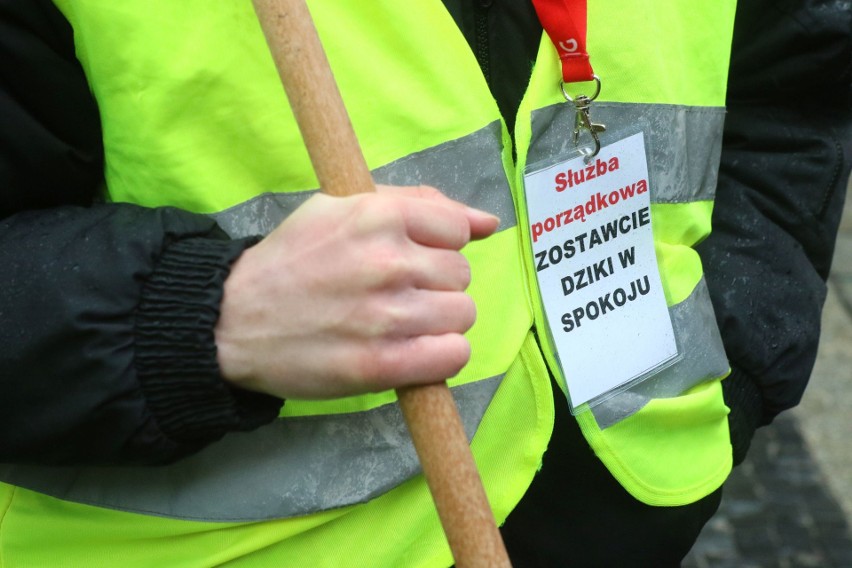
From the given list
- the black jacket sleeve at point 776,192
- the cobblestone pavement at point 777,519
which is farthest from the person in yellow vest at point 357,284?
the cobblestone pavement at point 777,519

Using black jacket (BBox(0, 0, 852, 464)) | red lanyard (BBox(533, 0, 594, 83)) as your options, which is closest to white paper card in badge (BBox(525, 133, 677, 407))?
red lanyard (BBox(533, 0, 594, 83))

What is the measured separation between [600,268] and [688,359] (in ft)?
0.73

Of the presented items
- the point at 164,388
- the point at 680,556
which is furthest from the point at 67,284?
the point at 680,556

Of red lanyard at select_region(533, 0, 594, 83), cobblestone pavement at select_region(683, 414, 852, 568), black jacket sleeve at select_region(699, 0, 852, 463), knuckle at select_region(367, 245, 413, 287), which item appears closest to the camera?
knuckle at select_region(367, 245, 413, 287)

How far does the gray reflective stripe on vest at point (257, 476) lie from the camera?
121 centimetres

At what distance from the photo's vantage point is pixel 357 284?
3.14 feet

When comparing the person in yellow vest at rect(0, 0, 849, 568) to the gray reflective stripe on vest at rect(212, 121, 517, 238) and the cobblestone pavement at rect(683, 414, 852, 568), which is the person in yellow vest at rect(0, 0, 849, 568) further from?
the cobblestone pavement at rect(683, 414, 852, 568)

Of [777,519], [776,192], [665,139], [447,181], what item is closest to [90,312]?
[447,181]

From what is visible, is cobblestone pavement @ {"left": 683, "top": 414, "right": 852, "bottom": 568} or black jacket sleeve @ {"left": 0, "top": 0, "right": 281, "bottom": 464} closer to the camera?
black jacket sleeve @ {"left": 0, "top": 0, "right": 281, "bottom": 464}

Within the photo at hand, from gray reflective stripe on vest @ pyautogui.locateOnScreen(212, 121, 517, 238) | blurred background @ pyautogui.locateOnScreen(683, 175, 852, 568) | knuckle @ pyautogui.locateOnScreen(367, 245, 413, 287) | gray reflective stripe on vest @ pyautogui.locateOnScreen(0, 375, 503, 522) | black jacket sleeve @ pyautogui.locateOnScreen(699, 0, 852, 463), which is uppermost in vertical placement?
knuckle @ pyautogui.locateOnScreen(367, 245, 413, 287)

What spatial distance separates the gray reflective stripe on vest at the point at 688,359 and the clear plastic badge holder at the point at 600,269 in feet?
0.04

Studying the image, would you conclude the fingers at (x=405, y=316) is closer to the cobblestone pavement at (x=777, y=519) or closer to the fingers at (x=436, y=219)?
the fingers at (x=436, y=219)

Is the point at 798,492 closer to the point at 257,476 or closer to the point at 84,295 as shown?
the point at 257,476

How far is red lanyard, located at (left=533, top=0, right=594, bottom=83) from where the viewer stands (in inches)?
50.8
